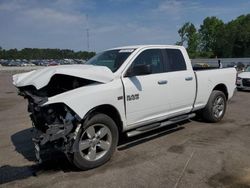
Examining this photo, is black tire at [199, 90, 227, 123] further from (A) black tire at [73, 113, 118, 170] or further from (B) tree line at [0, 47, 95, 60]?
(B) tree line at [0, 47, 95, 60]

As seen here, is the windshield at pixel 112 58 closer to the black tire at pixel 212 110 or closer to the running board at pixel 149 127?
the running board at pixel 149 127

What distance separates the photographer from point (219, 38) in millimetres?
93125

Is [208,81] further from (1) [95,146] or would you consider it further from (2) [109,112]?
(1) [95,146]

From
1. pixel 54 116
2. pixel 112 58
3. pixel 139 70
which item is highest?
pixel 112 58

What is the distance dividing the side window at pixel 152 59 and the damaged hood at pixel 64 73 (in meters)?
0.91

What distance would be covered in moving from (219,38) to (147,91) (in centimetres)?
9389

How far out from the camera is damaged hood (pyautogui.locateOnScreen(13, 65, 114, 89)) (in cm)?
444

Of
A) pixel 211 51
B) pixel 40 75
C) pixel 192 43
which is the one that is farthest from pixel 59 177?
pixel 211 51

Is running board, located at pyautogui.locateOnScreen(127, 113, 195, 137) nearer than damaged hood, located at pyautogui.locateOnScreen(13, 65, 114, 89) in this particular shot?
No

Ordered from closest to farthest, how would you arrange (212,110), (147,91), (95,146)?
(95,146)
(147,91)
(212,110)

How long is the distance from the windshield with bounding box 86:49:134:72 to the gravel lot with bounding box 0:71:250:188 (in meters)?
1.59

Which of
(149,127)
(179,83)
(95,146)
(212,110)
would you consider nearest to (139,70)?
(149,127)

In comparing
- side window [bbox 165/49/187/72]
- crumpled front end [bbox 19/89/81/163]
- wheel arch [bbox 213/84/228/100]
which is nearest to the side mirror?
side window [bbox 165/49/187/72]

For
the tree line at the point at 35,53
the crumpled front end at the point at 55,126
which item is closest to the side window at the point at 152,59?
the crumpled front end at the point at 55,126
